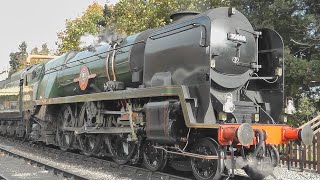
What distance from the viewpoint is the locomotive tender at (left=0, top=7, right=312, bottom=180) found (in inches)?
268

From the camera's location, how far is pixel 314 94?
16047 mm

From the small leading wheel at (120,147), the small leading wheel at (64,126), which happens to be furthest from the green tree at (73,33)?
the small leading wheel at (120,147)

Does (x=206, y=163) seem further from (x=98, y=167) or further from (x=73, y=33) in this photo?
(x=73, y=33)

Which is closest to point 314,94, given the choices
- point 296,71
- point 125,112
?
point 296,71

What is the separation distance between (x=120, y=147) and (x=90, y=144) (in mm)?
1500

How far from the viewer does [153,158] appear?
854 centimetres

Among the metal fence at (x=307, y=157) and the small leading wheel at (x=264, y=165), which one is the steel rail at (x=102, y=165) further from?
the metal fence at (x=307, y=157)

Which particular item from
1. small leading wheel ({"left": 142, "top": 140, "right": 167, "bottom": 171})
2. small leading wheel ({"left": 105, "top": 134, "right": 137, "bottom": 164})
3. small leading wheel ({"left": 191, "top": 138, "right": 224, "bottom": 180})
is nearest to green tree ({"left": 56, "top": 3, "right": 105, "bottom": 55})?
small leading wheel ({"left": 105, "top": 134, "right": 137, "bottom": 164})

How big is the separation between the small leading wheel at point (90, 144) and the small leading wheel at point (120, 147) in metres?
0.51

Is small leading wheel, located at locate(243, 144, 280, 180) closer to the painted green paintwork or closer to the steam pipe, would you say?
the steam pipe

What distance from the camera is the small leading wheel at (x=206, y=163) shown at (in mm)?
6672

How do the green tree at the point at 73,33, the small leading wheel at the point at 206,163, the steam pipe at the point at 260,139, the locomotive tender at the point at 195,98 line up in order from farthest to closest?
the green tree at the point at 73,33 < the locomotive tender at the point at 195,98 < the small leading wheel at the point at 206,163 < the steam pipe at the point at 260,139

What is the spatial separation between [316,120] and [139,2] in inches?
475

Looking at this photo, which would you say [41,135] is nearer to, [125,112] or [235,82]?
[125,112]
